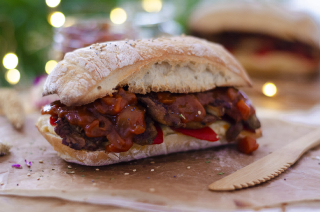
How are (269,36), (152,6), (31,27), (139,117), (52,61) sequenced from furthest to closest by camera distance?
(152,6)
(269,36)
(31,27)
(52,61)
(139,117)

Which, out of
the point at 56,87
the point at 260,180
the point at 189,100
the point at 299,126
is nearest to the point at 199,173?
the point at 260,180

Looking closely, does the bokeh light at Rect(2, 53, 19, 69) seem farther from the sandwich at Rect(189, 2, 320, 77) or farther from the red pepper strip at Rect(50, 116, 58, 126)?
the sandwich at Rect(189, 2, 320, 77)

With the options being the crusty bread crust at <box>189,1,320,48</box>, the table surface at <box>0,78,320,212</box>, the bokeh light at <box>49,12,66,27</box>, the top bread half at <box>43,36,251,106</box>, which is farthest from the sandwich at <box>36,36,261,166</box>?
the crusty bread crust at <box>189,1,320,48</box>

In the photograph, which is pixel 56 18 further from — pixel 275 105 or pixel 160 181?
pixel 275 105

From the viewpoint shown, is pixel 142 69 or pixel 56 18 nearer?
pixel 142 69

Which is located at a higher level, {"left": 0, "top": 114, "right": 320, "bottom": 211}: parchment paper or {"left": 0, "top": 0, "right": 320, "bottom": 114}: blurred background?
{"left": 0, "top": 0, "right": 320, "bottom": 114}: blurred background

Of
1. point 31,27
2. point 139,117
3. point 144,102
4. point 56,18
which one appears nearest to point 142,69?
point 144,102

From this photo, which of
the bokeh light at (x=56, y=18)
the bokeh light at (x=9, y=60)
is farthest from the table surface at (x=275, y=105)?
the bokeh light at (x=56, y=18)

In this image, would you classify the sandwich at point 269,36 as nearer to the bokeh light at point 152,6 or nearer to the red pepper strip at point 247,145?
the bokeh light at point 152,6
